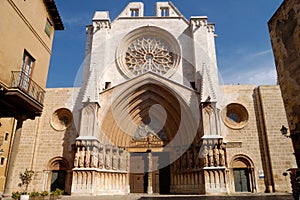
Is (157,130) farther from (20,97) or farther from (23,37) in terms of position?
(23,37)

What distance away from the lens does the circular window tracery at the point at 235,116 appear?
588 inches

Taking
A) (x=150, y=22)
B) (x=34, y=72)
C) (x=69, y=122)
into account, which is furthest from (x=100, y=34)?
(x=34, y=72)

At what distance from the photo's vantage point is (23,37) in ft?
28.0

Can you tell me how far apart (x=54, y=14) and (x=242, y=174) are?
1353 centimetres

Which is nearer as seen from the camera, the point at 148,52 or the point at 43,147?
the point at 43,147

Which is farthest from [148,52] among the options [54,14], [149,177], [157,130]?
[149,177]

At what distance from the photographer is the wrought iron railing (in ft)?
25.6

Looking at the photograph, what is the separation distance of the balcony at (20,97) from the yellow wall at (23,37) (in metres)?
0.27

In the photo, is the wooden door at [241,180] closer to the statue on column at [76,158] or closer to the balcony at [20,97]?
the statue on column at [76,158]

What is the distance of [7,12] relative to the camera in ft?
24.7

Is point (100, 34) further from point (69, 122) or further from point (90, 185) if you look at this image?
point (90, 185)

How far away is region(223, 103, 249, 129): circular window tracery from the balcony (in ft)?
36.2

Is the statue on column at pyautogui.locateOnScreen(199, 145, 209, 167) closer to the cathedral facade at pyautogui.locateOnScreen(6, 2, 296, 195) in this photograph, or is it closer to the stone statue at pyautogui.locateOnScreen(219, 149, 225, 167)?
the cathedral facade at pyautogui.locateOnScreen(6, 2, 296, 195)

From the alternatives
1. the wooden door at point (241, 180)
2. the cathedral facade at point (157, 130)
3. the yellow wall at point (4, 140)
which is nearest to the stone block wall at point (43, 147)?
the cathedral facade at point (157, 130)
